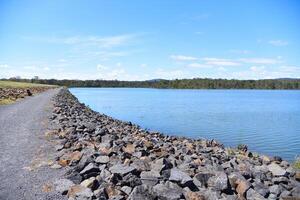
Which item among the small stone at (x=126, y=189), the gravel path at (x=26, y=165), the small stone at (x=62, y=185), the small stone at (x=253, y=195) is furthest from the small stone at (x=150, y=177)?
the small stone at (x=253, y=195)

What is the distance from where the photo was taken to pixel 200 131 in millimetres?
35000

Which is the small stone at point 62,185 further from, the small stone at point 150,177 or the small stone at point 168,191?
the small stone at point 168,191

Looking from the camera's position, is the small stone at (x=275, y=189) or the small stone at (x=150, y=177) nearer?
the small stone at (x=150, y=177)

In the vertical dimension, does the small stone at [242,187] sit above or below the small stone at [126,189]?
below

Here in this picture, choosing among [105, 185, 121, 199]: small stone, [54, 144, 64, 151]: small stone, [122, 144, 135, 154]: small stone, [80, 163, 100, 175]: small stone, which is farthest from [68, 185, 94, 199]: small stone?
[54, 144, 64, 151]: small stone

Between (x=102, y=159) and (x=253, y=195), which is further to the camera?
(x=102, y=159)

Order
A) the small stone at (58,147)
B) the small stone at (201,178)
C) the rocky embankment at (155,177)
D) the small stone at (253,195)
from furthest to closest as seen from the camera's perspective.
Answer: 1. the small stone at (58,147)
2. the small stone at (201,178)
3. the small stone at (253,195)
4. the rocky embankment at (155,177)

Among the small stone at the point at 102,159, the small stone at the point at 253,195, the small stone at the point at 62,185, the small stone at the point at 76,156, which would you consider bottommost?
the small stone at the point at 253,195

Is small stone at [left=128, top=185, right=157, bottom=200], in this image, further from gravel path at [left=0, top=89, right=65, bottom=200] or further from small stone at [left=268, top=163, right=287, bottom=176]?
small stone at [left=268, top=163, right=287, bottom=176]

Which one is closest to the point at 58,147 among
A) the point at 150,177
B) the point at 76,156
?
the point at 76,156

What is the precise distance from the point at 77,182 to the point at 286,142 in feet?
70.7

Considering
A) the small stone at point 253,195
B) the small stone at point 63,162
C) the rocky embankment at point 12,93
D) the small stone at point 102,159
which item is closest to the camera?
the small stone at point 253,195

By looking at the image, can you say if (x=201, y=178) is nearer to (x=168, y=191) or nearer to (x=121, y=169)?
(x=168, y=191)

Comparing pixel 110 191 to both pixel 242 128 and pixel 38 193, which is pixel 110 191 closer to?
pixel 38 193
